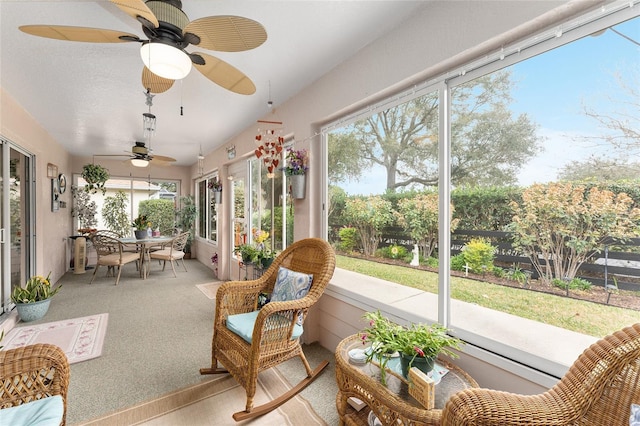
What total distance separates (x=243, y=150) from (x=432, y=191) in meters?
3.10

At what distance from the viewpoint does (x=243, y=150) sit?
4.09m

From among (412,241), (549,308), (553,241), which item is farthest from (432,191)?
(549,308)

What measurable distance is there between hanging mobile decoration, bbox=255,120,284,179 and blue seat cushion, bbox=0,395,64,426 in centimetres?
207

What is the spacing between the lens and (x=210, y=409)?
5.66 ft

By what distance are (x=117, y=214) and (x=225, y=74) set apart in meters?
6.84

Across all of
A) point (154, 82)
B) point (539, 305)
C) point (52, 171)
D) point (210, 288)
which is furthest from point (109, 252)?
point (539, 305)

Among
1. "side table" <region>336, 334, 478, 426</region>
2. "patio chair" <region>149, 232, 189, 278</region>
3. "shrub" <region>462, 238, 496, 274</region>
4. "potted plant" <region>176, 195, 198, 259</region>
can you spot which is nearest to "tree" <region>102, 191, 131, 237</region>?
"potted plant" <region>176, 195, 198, 259</region>

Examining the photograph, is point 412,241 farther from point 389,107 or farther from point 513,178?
point 389,107

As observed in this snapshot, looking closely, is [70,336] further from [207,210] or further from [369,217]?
[207,210]

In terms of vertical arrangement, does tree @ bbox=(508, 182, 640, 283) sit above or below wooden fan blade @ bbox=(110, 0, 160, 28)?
below

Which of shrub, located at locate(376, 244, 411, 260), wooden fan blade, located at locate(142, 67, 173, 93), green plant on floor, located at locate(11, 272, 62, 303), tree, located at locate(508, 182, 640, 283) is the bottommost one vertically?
green plant on floor, located at locate(11, 272, 62, 303)

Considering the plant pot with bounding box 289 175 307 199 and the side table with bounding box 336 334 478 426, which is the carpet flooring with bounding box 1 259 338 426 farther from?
the plant pot with bounding box 289 175 307 199

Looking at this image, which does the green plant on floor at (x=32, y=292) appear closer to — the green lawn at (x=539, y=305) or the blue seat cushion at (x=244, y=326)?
the blue seat cushion at (x=244, y=326)

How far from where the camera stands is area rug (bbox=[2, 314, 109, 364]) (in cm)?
243
